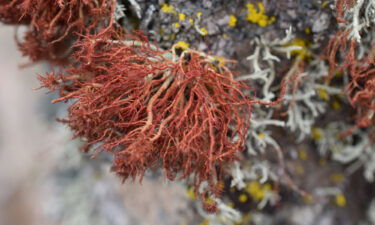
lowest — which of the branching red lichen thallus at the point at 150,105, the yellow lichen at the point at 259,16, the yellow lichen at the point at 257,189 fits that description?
the yellow lichen at the point at 257,189

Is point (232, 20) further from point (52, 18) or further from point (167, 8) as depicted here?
point (52, 18)

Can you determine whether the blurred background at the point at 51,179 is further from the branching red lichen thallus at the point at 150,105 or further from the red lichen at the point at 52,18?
the branching red lichen thallus at the point at 150,105

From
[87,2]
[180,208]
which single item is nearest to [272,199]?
[180,208]

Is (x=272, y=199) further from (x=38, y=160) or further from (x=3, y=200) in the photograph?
(x=3, y=200)

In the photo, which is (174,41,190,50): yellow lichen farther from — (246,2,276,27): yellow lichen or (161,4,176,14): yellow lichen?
(246,2,276,27): yellow lichen

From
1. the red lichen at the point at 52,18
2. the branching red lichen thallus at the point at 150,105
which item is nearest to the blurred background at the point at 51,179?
the red lichen at the point at 52,18

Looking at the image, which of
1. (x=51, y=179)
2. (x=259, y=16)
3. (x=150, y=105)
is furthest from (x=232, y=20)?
(x=51, y=179)
